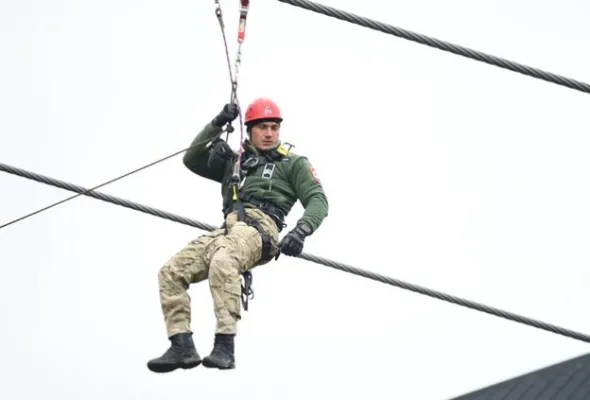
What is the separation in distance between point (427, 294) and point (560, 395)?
20816 millimetres

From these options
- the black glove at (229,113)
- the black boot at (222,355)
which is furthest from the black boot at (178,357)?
the black glove at (229,113)

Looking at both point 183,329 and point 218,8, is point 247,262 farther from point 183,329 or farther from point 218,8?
point 218,8

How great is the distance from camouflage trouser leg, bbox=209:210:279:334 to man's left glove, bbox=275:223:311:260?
0.25 metres

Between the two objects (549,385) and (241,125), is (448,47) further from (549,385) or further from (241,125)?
(549,385)

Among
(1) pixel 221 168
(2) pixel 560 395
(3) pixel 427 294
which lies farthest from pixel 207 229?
(2) pixel 560 395

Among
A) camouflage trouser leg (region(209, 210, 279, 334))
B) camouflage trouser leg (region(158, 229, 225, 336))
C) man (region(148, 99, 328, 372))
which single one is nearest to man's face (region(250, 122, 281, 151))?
man (region(148, 99, 328, 372))

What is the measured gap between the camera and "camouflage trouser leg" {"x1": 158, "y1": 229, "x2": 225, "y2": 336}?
1411 cm

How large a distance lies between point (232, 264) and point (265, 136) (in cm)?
124

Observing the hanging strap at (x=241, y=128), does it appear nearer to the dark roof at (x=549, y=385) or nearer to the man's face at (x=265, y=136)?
the man's face at (x=265, y=136)

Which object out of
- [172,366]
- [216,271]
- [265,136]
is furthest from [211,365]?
[265,136]

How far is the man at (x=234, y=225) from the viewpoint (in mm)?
13977

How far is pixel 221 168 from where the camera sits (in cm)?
1502

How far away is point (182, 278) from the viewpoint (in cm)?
1424

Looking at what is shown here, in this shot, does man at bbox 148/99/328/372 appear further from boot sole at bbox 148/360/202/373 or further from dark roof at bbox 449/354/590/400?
dark roof at bbox 449/354/590/400
